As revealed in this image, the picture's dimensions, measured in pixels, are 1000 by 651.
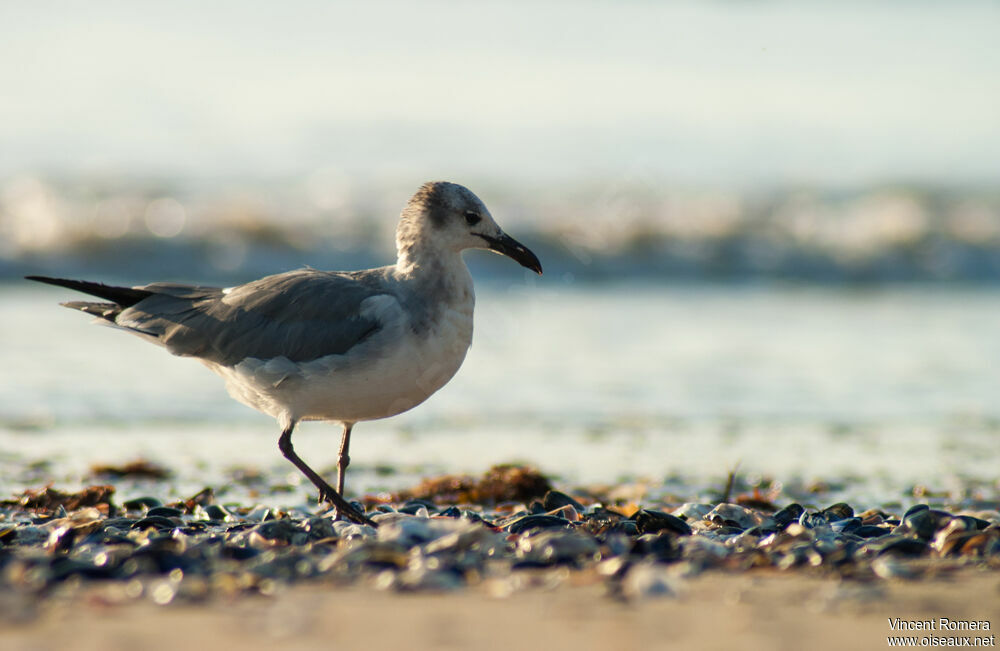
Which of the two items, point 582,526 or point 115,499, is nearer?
point 582,526

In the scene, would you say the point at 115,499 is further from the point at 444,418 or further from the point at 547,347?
the point at 547,347

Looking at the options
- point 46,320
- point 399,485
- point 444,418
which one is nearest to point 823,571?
point 399,485

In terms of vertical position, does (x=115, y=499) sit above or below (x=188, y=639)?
below

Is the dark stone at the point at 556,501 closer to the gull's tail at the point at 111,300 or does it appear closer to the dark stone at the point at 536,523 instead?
the dark stone at the point at 536,523

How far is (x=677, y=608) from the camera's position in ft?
10.6

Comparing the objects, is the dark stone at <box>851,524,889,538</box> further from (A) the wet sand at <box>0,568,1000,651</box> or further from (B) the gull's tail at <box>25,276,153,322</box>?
(B) the gull's tail at <box>25,276,153,322</box>

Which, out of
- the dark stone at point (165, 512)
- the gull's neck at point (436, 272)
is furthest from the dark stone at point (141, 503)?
the gull's neck at point (436, 272)

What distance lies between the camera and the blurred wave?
560 inches

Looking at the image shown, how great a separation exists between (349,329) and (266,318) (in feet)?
1.59

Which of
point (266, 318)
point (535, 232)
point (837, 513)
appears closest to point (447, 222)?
point (266, 318)

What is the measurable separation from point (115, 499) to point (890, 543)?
3468 millimetres

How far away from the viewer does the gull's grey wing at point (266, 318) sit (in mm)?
4871

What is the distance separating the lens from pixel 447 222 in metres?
5.13

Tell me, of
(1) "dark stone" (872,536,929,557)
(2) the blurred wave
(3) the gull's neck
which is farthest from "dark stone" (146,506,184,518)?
(2) the blurred wave
